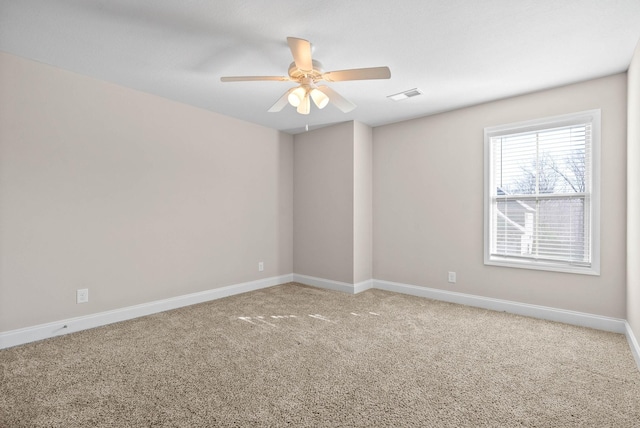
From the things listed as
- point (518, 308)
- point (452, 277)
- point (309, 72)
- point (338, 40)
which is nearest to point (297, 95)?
point (309, 72)

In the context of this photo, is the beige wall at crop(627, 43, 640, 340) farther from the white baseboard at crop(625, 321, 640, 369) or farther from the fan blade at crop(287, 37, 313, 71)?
the fan blade at crop(287, 37, 313, 71)

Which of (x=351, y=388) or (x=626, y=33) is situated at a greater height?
(x=626, y=33)

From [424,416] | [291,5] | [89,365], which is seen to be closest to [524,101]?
[291,5]

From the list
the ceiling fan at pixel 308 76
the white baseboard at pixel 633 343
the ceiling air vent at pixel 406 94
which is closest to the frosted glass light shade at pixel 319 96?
the ceiling fan at pixel 308 76

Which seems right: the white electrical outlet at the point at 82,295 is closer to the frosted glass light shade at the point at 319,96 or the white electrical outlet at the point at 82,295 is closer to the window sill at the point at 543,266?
the frosted glass light shade at the point at 319,96

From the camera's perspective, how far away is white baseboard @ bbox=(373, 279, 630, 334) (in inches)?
120

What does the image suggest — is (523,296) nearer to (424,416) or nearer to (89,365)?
(424,416)

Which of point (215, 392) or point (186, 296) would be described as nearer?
point (215, 392)

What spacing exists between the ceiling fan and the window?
206cm

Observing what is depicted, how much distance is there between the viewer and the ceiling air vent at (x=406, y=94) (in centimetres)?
341

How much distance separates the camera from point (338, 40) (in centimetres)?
240

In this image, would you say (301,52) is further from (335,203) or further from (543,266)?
(543,266)

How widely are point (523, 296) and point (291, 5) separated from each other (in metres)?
3.57

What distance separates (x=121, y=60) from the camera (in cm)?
273
